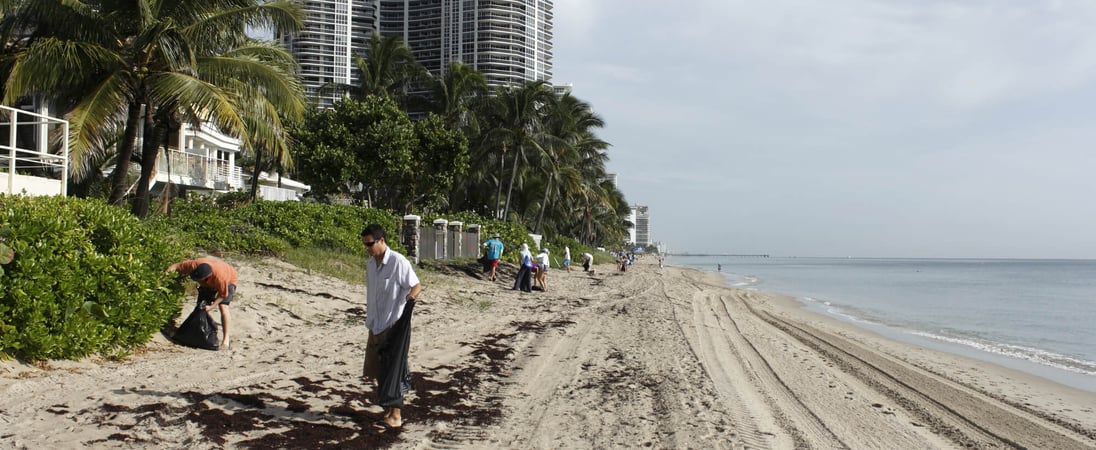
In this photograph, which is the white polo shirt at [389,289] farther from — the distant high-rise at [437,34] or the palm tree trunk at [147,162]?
the distant high-rise at [437,34]

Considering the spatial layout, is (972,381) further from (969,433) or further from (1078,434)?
(969,433)

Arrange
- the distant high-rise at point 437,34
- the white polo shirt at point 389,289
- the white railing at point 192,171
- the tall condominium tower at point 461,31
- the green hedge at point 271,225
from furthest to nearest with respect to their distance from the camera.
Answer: the tall condominium tower at point 461,31 < the distant high-rise at point 437,34 < the white railing at point 192,171 < the green hedge at point 271,225 < the white polo shirt at point 389,289

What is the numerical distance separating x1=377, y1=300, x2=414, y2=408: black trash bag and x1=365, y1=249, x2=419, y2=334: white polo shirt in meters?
0.05

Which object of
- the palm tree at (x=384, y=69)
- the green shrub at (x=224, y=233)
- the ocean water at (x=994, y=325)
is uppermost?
the palm tree at (x=384, y=69)

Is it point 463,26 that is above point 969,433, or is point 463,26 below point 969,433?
above

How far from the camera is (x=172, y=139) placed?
1007 inches

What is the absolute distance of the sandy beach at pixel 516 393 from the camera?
5000 millimetres

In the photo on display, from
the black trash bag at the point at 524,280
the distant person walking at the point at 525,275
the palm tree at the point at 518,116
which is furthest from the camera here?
the palm tree at the point at 518,116

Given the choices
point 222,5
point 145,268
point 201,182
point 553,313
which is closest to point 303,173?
point 201,182

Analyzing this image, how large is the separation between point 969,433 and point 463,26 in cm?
9113

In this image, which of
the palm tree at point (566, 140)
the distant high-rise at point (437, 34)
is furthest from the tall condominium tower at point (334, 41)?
the palm tree at point (566, 140)

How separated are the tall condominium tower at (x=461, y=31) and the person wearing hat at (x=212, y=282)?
84.6 metres

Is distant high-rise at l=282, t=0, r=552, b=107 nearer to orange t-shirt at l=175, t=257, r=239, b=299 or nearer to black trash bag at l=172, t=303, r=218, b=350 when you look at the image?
orange t-shirt at l=175, t=257, r=239, b=299

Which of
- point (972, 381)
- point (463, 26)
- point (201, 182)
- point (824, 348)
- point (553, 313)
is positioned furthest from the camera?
point (463, 26)
